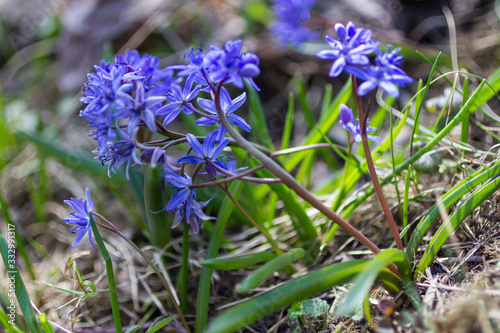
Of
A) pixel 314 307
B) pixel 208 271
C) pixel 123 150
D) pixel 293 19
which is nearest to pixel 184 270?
pixel 208 271

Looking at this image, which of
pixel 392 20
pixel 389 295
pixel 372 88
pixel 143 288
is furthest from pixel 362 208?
pixel 392 20

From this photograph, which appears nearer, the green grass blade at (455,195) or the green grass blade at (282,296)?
the green grass blade at (282,296)

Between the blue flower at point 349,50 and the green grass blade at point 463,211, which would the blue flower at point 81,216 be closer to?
the blue flower at point 349,50

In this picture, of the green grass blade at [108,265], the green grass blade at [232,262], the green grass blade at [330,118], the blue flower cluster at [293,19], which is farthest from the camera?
the blue flower cluster at [293,19]

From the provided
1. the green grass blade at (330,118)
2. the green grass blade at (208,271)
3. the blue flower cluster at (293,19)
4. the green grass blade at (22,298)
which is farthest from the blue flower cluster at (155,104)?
the blue flower cluster at (293,19)

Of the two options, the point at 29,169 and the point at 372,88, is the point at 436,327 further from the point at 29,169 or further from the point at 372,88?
the point at 29,169

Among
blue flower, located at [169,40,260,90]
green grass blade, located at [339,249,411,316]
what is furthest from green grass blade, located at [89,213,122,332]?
green grass blade, located at [339,249,411,316]
